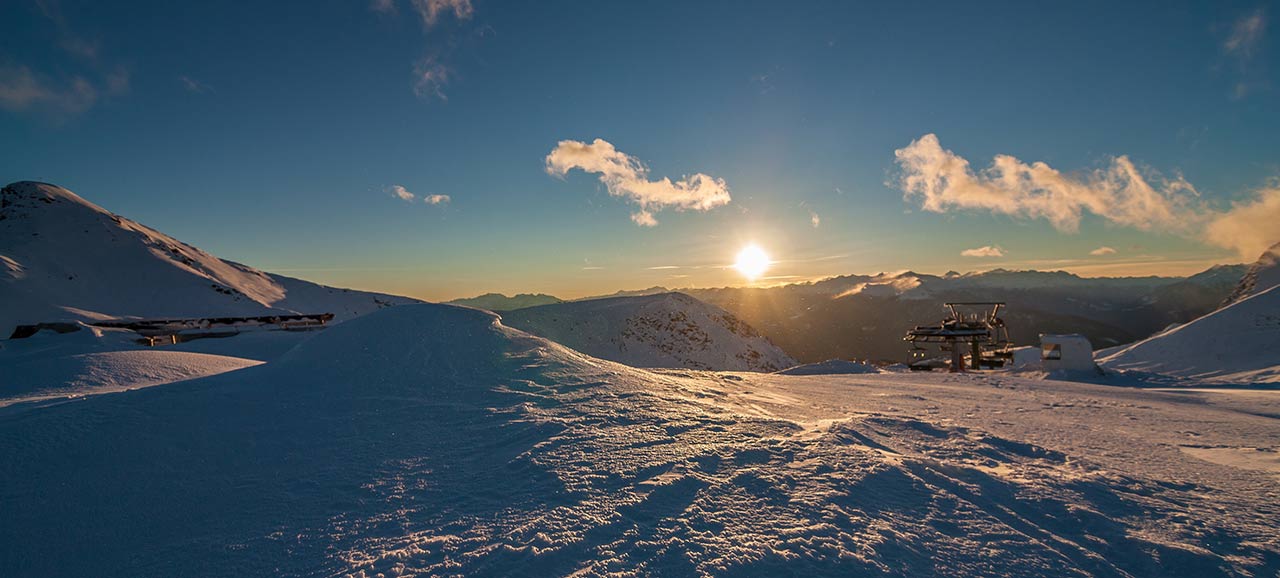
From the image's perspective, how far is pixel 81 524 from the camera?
3.78 metres

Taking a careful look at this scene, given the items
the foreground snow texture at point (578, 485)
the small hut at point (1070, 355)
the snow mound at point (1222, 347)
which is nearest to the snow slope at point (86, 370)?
the foreground snow texture at point (578, 485)

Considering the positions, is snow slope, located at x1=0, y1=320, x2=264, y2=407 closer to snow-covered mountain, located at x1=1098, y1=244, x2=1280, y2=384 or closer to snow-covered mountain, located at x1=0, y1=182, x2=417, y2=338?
snow-covered mountain, located at x1=0, y1=182, x2=417, y2=338

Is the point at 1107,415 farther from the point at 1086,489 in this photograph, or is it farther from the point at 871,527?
the point at 871,527

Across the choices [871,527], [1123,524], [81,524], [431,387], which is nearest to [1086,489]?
[1123,524]

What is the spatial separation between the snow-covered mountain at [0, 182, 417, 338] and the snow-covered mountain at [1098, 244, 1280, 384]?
61.6 m

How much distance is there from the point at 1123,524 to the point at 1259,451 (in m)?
5.07

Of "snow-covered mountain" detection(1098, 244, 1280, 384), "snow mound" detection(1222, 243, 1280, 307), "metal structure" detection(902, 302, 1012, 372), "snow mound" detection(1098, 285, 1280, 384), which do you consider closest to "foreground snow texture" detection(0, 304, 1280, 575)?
"metal structure" detection(902, 302, 1012, 372)

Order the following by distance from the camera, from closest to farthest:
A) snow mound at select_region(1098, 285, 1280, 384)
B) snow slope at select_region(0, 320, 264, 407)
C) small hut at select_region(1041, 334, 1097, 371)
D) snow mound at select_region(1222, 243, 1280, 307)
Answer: snow slope at select_region(0, 320, 264, 407) → small hut at select_region(1041, 334, 1097, 371) → snow mound at select_region(1098, 285, 1280, 384) → snow mound at select_region(1222, 243, 1280, 307)

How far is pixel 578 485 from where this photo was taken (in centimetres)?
438

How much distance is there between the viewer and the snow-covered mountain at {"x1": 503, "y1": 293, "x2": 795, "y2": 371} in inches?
1369

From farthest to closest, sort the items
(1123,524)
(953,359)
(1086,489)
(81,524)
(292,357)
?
(953,359)
(292,357)
(1086,489)
(1123,524)
(81,524)

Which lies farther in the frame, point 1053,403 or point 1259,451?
point 1053,403

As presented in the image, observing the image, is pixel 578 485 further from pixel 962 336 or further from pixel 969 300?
pixel 969 300

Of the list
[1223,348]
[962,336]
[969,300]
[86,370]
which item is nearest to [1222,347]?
[1223,348]
